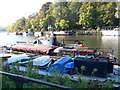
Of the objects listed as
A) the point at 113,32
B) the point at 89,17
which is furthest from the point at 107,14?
the point at 113,32

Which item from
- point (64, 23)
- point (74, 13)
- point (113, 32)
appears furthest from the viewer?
point (74, 13)

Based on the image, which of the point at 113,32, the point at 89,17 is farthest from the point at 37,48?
the point at 89,17

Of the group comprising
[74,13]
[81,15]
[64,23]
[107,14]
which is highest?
[74,13]

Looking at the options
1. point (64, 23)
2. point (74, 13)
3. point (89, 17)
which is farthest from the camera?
point (74, 13)

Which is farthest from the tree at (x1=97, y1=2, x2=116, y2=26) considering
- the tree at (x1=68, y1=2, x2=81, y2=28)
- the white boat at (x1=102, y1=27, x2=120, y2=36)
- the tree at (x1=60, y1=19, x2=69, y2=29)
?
the tree at (x1=60, y1=19, x2=69, y2=29)

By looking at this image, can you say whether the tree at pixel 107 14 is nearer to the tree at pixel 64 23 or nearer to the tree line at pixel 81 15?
the tree line at pixel 81 15

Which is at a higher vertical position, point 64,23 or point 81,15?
point 81,15

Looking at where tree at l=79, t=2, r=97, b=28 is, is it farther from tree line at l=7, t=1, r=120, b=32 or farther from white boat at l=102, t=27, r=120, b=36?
white boat at l=102, t=27, r=120, b=36

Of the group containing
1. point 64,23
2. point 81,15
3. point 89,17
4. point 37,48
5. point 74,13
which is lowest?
point 37,48

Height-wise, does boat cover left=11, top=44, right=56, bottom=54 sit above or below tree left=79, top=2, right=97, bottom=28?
below

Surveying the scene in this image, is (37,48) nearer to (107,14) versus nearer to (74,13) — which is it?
(107,14)

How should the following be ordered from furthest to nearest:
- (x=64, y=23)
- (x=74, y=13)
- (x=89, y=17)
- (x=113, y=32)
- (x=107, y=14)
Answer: (x=74, y=13)
(x=64, y=23)
(x=89, y=17)
(x=107, y=14)
(x=113, y=32)

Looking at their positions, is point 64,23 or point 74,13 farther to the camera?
point 74,13

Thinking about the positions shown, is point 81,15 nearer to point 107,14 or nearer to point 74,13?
point 74,13
